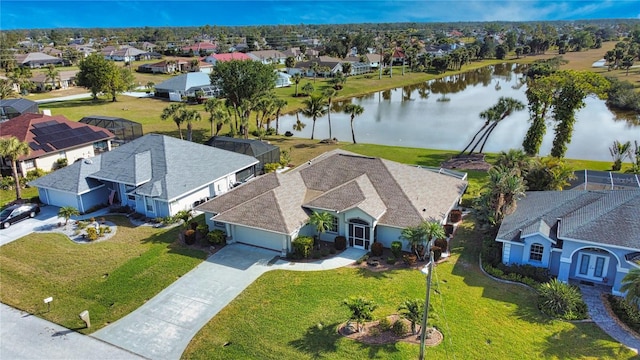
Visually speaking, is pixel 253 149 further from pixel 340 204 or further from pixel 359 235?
pixel 359 235

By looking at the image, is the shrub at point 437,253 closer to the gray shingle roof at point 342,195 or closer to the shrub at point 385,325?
the gray shingle roof at point 342,195

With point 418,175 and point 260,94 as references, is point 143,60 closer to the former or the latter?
point 260,94

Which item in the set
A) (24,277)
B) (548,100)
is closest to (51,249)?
(24,277)

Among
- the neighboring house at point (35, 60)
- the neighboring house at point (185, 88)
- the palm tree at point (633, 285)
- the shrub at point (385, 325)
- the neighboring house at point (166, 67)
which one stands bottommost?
the shrub at point (385, 325)

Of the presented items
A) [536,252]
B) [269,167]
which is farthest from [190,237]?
[536,252]

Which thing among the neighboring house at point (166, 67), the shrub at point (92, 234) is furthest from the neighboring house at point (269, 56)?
the shrub at point (92, 234)

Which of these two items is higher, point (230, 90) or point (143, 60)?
point (143, 60)

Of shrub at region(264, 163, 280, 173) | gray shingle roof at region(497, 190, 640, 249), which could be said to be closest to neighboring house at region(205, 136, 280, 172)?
shrub at region(264, 163, 280, 173)
